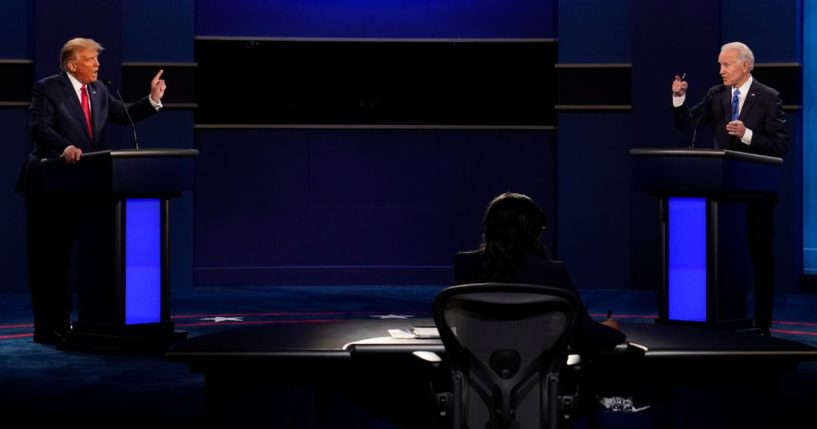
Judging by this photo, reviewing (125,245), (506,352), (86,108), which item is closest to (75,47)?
(86,108)

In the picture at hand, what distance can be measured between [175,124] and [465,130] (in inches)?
83.9

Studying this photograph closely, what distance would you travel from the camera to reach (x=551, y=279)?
Result: 12.0ft

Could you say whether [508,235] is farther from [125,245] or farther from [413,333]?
[125,245]

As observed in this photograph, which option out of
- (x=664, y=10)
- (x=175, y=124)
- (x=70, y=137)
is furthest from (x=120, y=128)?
(x=664, y=10)

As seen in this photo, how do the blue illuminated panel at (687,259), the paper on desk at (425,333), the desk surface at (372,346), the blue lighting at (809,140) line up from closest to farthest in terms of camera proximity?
the desk surface at (372,346), the paper on desk at (425,333), the blue illuminated panel at (687,259), the blue lighting at (809,140)

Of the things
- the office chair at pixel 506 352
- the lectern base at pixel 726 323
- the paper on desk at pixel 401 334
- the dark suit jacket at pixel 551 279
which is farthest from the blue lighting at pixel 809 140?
the office chair at pixel 506 352

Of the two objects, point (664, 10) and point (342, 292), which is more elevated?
point (664, 10)

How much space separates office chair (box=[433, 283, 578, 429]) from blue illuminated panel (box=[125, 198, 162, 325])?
347cm

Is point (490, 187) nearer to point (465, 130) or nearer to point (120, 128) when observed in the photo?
point (465, 130)

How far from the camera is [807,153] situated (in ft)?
31.1

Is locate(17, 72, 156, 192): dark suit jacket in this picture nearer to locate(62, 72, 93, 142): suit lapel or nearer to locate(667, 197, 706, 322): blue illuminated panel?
locate(62, 72, 93, 142): suit lapel

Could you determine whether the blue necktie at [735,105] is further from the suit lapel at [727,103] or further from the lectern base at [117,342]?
the lectern base at [117,342]

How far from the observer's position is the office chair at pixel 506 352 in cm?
334

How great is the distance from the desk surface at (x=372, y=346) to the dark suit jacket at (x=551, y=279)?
0.11 meters
